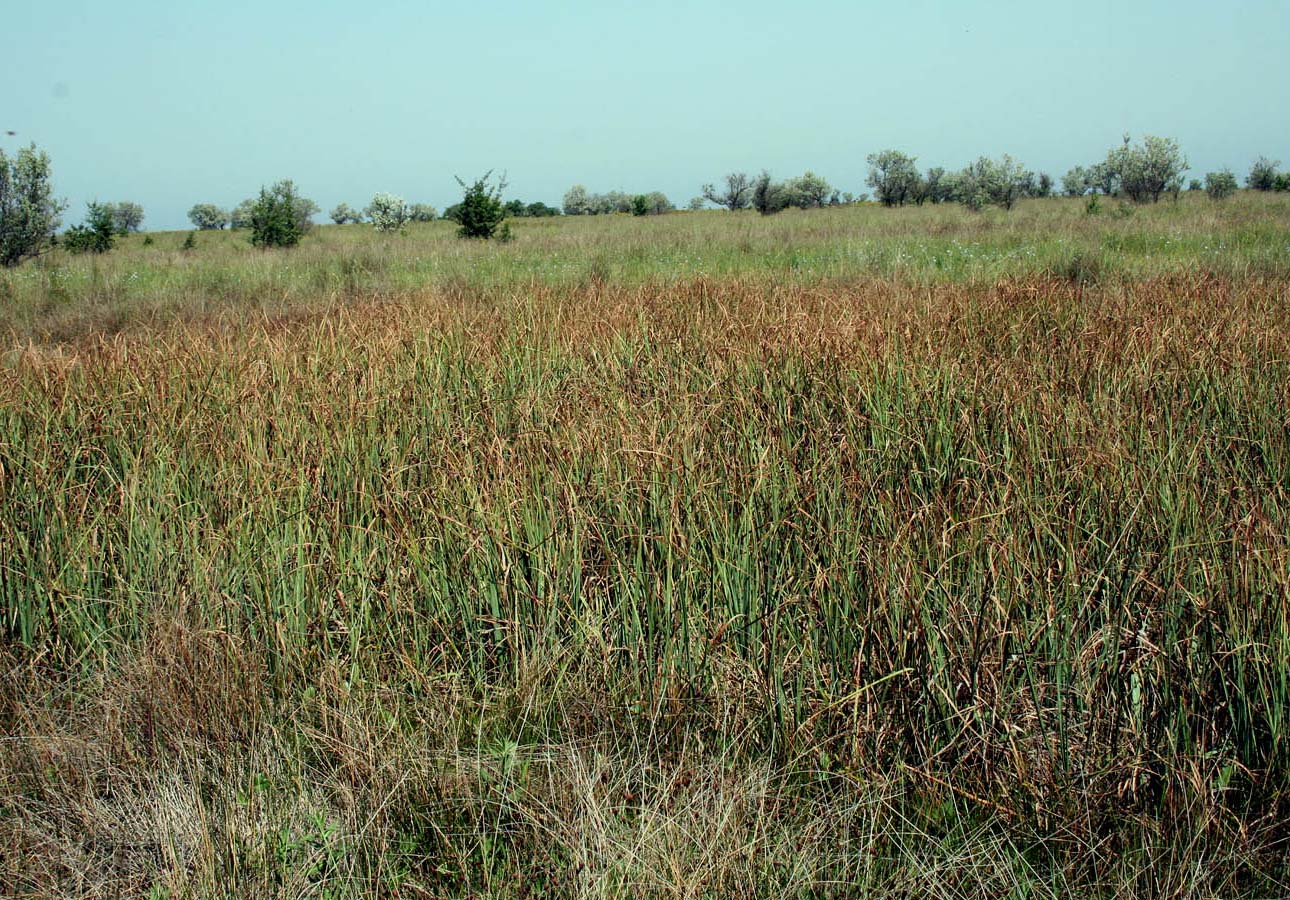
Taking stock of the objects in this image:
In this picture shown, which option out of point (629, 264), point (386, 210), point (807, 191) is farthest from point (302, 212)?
point (629, 264)

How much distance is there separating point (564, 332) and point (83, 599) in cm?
341

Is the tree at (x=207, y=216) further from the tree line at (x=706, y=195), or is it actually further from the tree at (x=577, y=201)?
the tree at (x=577, y=201)

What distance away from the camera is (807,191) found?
4628 cm

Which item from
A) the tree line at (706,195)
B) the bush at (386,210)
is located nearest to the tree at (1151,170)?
the tree line at (706,195)

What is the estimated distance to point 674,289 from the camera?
734 centimetres

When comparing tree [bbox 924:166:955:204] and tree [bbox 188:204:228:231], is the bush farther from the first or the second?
tree [bbox 188:204:228:231]

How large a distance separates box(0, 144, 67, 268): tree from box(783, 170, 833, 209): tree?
106 ft

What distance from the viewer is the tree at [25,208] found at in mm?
15227

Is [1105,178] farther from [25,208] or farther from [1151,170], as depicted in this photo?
[25,208]

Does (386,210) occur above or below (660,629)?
above

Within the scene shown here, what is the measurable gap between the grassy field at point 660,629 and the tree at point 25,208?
1374 centimetres

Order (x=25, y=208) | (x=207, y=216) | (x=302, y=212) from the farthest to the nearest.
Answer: (x=207, y=216), (x=302, y=212), (x=25, y=208)

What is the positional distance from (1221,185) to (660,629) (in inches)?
1434

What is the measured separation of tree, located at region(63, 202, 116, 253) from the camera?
80.2ft
